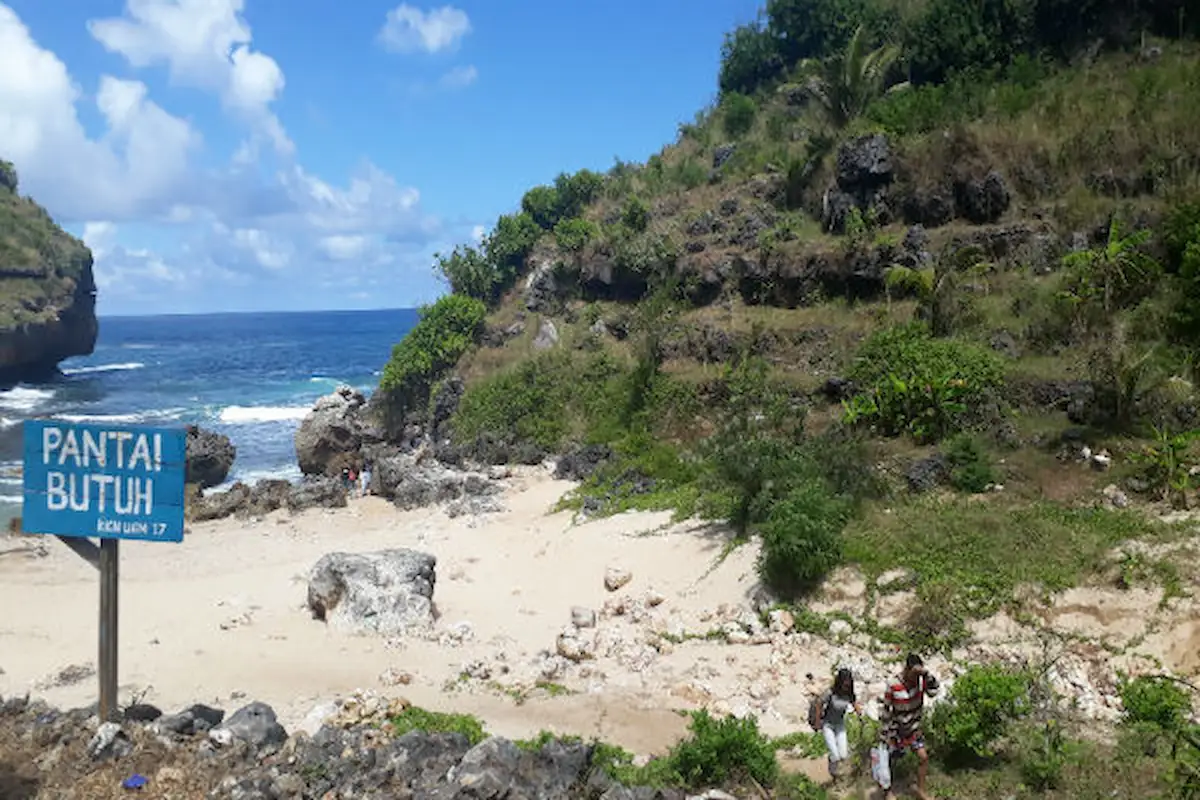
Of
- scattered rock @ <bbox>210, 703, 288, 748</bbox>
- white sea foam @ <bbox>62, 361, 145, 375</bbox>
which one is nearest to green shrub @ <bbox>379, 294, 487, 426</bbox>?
scattered rock @ <bbox>210, 703, 288, 748</bbox>

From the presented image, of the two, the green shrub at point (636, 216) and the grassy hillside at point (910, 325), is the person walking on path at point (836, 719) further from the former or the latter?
the green shrub at point (636, 216)

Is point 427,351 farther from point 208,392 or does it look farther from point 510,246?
point 208,392

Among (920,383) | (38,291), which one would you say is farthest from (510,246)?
(38,291)

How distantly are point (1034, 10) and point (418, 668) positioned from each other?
100ft

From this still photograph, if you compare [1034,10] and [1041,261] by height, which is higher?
[1034,10]

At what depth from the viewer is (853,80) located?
2961 cm

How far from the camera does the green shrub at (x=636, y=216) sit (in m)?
34.4

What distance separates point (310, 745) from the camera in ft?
29.0

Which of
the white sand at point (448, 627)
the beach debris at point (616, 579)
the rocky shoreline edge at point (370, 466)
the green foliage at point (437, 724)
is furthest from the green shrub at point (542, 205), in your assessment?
the green foliage at point (437, 724)

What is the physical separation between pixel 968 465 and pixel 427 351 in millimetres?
22140

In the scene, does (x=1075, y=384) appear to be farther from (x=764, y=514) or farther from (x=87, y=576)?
(x=87, y=576)

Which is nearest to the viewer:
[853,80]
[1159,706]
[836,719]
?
[836,719]

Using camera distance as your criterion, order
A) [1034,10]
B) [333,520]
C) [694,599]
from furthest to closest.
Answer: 1. [1034,10]
2. [333,520]
3. [694,599]

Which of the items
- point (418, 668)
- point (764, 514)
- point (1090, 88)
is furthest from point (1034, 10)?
point (418, 668)
